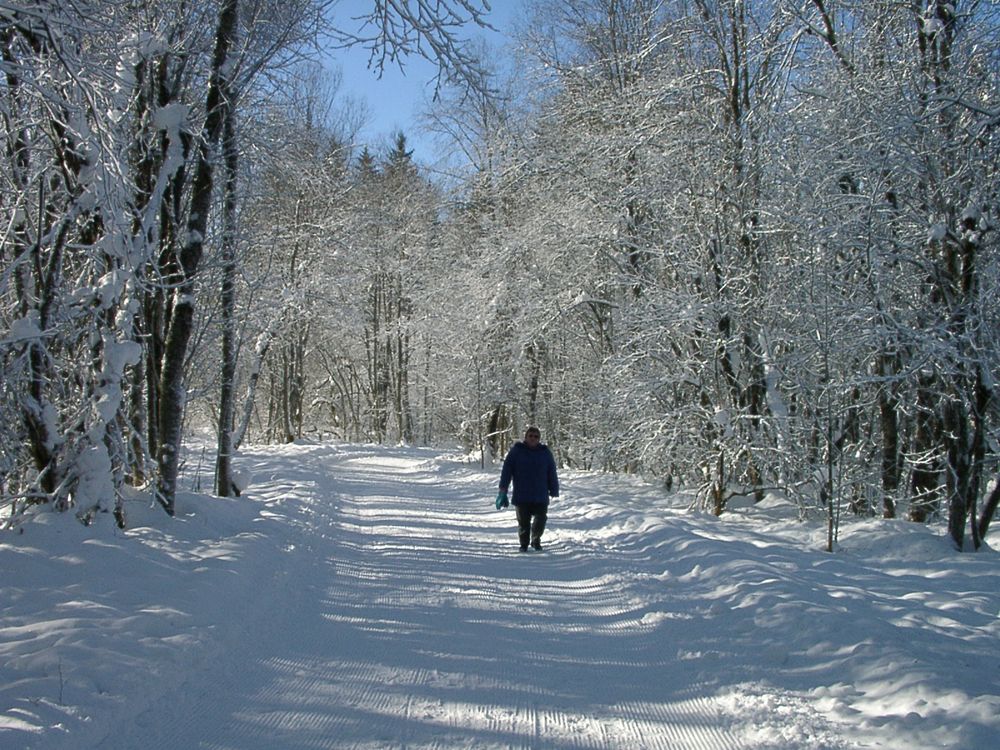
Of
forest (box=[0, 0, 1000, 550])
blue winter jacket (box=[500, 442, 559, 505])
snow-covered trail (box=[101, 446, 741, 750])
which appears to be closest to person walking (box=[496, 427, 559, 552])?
blue winter jacket (box=[500, 442, 559, 505])

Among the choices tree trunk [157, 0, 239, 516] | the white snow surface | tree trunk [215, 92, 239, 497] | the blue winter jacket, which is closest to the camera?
the white snow surface

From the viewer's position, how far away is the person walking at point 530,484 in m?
10.1

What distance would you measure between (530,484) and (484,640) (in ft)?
14.3

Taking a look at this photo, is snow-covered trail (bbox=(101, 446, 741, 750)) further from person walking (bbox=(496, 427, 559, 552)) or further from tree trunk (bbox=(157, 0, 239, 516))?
tree trunk (bbox=(157, 0, 239, 516))

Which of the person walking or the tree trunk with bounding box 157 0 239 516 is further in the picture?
the person walking

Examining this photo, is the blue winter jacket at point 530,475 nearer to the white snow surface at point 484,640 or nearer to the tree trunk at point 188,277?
the white snow surface at point 484,640

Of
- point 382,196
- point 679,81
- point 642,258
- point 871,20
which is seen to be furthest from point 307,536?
point 382,196

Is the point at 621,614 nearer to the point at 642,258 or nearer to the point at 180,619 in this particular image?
the point at 180,619

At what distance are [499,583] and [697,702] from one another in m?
3.48

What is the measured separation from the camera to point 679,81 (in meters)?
13.9

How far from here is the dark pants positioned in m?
10.0

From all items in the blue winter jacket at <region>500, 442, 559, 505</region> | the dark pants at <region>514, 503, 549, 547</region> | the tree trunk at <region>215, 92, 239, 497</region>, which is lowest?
the dark pants at <region>514, 503, 549, 547</region>

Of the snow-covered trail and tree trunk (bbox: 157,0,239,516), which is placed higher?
tree trunk (bbox: 157,0,239,516)

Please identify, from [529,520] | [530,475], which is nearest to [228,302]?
[530,475]
